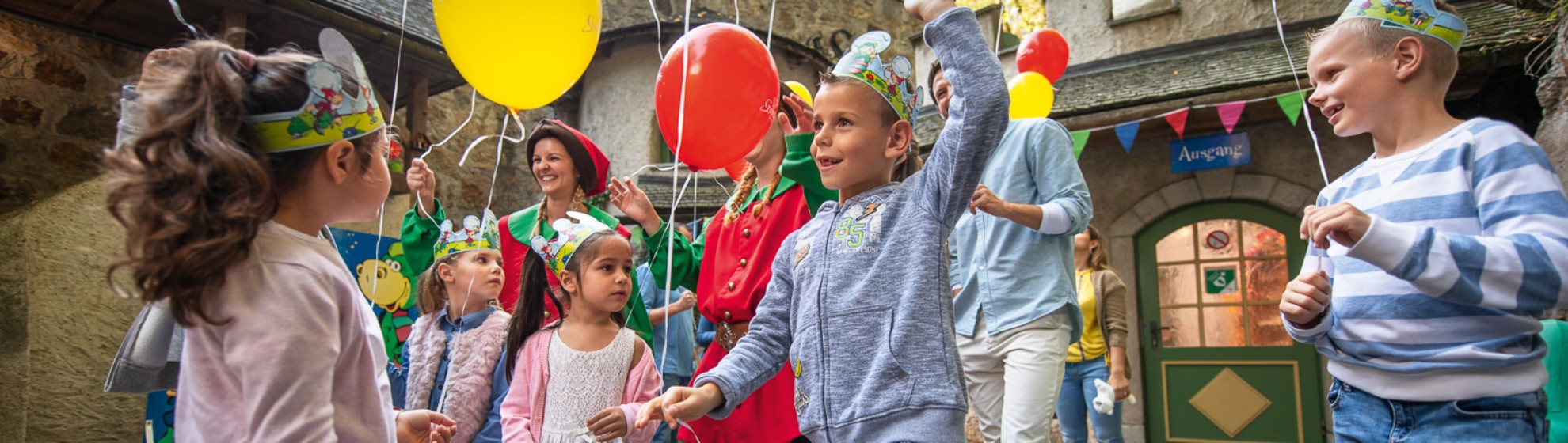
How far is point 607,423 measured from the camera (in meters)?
2.17

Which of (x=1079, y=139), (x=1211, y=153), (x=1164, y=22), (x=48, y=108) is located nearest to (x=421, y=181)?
(x=48, y=108)

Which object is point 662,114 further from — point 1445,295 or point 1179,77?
point 1179,77

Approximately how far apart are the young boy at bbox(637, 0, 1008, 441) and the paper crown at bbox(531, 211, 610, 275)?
1.04 metres

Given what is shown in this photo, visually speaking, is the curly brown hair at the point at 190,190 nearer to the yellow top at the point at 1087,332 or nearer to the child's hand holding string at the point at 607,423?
the child's hand holding string at the point at 607,423

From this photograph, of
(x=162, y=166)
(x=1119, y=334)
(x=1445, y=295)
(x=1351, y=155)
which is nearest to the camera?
(x=162, y=166)

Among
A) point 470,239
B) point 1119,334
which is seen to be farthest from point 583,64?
Answer: point 1119,334

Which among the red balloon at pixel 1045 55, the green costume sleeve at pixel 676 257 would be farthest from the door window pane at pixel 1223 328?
the green costume sleeve at pixel 676 257

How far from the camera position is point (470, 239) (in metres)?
3.81

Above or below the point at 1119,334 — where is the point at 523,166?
above

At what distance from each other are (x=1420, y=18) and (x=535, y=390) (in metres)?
2.43

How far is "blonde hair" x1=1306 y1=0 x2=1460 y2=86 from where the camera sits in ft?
6.05

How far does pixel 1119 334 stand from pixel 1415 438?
3298 mm

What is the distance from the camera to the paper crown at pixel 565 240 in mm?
3021

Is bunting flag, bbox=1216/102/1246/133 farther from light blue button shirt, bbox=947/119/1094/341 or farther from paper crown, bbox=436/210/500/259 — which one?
paper crown, bbox=436/210/500/259
